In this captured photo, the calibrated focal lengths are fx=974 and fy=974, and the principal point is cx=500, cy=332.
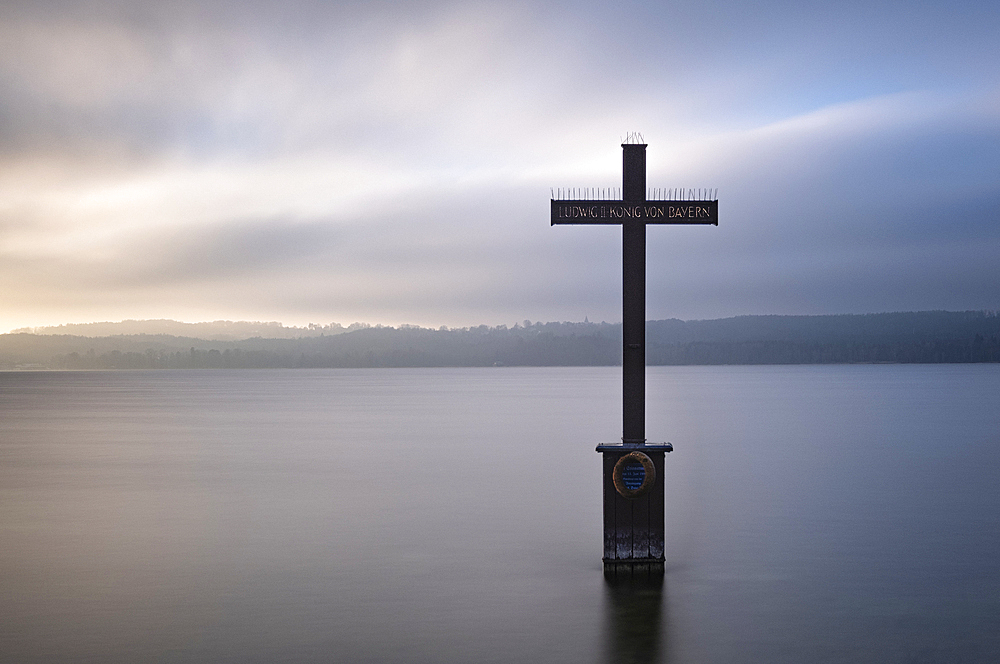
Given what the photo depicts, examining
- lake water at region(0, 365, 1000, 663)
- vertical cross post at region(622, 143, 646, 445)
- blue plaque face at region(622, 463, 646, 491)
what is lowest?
lake water at region(0, 365, 1000, 663)

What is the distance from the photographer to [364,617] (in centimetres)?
1122

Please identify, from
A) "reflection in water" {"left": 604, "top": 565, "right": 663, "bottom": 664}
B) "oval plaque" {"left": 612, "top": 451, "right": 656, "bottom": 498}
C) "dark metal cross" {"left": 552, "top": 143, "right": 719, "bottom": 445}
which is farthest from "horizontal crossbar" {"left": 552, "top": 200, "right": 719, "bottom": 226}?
"reflection in water" {"left": 604, "top": 565, "right": 663, "bottom": 664}

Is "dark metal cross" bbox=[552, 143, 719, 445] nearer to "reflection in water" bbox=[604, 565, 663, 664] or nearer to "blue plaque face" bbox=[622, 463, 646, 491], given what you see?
"blue plaque face" bbox=[622, 463, 646, 491]

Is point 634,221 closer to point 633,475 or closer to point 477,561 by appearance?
point 633,475

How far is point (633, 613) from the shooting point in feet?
36.1

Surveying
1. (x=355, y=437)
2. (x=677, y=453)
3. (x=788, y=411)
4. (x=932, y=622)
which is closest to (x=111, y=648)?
(x=932, y=622)

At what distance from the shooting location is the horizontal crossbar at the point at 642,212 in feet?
37.7

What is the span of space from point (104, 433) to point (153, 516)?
117 ft

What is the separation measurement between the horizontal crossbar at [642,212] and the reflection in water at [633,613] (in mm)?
4335

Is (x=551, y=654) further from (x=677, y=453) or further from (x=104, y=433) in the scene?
(x=104, y=433)

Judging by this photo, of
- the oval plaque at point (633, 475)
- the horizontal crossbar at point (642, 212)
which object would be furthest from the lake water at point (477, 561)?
the horizontal crossbar at point (642, 212)

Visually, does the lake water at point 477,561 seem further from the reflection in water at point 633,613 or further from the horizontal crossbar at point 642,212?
the horizontal crossbar at point 642,212

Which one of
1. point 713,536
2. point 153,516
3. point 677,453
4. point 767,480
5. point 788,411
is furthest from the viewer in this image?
point 788,411

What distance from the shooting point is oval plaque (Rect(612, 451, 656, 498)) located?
1138 centimetres
